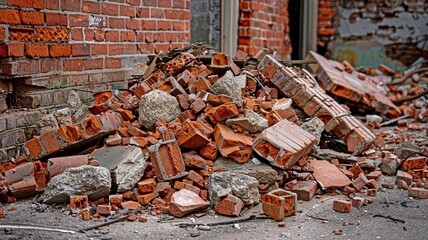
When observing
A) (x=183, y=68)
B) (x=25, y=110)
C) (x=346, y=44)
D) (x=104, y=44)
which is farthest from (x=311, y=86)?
(x=346, y=44)

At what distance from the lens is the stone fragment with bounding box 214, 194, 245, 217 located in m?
3.27

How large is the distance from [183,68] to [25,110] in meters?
1.36

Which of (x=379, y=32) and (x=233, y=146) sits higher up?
(x=379, y=32)

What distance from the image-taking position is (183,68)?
4.61 metres

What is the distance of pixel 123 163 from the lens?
11.8ft

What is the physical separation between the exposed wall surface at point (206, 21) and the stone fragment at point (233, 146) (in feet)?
11.5

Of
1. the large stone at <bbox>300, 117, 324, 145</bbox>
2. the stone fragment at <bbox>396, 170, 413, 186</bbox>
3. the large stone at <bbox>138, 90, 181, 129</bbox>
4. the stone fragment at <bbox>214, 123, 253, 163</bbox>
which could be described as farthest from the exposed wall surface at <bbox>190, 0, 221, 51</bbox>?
the stone fragment at <bbox>396, 170, 413, 186</bbox>

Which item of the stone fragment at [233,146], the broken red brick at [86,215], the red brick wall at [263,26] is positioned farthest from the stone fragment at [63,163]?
the red brick wall at [263,26]

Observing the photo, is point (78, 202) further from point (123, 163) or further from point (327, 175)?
point (327, 175)

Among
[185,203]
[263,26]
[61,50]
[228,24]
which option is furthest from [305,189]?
[263,26]

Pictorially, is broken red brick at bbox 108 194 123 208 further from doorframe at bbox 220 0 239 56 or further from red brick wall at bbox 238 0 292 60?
red brick wall at bbox 238 0 292 60

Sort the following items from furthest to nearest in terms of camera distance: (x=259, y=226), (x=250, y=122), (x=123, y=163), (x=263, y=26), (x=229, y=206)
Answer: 1. (x=263, y=26)
2. (x=250, y=122)
3. (x=123, y=163)
4. (x=229, y=206)
5. (x=259, y=226)

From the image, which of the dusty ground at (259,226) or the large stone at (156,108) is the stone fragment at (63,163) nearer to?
the dusty ground at (259,226)

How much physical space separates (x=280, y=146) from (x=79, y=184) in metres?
1.40
